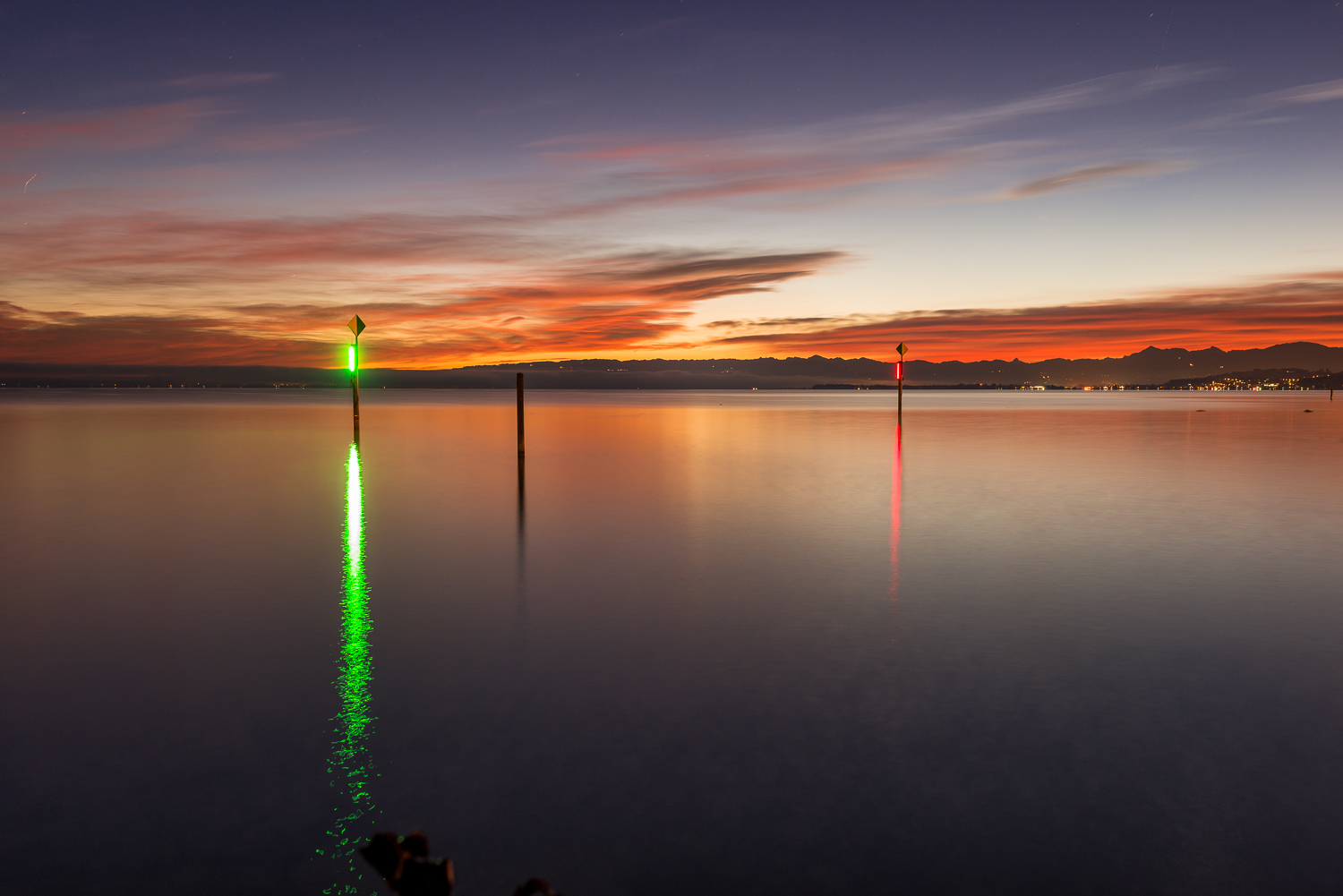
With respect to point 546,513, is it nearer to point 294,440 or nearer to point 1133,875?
point 1133,875

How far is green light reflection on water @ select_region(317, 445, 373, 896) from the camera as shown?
16.0 feet

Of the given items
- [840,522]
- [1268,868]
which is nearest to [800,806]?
[1268,868]

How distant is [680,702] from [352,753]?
253 cm

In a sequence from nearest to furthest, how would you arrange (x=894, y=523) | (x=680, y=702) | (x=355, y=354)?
(x=680, y=702), (x=894, y=523), (x=355, y=354)

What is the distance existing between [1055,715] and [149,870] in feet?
20.3

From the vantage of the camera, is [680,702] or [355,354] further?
[355,354]

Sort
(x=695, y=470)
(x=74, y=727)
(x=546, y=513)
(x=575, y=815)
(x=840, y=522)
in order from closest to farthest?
(x=575, y=815) → (x=74, y=727) → (x=840, y=522) → (x=546, y=513) → (x=695, y=470)

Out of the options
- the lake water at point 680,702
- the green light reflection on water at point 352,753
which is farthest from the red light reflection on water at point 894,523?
the green light reflection on water at point 352,753

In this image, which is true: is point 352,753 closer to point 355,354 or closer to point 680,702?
point 680,702

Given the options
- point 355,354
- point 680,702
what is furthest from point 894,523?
point 355,354

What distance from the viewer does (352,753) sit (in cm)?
622

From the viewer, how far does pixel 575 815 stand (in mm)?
5312

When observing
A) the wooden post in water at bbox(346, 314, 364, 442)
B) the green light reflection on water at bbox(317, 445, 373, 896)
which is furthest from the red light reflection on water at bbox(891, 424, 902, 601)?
the wooden post in water at bbox(346, 314, 364, 442)

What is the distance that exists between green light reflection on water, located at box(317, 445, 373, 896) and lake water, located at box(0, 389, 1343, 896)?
0.03 m
